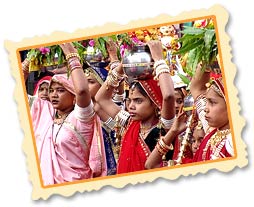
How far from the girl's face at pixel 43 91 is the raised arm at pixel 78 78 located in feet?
0.44

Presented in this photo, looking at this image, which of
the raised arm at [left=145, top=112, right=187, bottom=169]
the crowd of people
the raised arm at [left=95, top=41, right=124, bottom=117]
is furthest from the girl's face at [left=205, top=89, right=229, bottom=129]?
the raised arm at [left=95, top=41, right=124, bottom=117]

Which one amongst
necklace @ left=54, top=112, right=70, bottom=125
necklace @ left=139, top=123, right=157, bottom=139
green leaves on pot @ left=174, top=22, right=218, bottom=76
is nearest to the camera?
green leaves on pot @ left=174, top=22, right=218, bottom=76

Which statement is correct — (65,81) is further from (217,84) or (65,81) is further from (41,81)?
(217,84)

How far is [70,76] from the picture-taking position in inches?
195

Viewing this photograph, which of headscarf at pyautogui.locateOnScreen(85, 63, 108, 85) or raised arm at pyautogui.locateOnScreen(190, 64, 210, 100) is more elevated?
headscarf at pyautogui.locateOnScreen(85, 63, 108, 85)

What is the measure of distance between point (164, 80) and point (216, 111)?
0.25m

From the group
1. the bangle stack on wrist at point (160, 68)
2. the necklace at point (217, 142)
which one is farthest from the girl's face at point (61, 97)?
the necklace at point (217, 142)

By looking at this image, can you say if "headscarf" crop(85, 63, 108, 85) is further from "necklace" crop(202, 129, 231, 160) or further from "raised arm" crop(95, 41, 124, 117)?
"necklace" crop(202, 129, 231, 160)

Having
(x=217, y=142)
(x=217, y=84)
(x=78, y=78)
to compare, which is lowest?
(x=217, y=142)

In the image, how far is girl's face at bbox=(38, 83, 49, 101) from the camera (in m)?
4.98

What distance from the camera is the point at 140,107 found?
16.1ft

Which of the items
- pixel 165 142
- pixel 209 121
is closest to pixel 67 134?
pixel 165 142

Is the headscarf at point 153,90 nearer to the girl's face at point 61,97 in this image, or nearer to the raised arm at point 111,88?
the raised arm at point 111,88

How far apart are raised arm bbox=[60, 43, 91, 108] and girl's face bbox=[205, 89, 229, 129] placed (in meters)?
0.51
